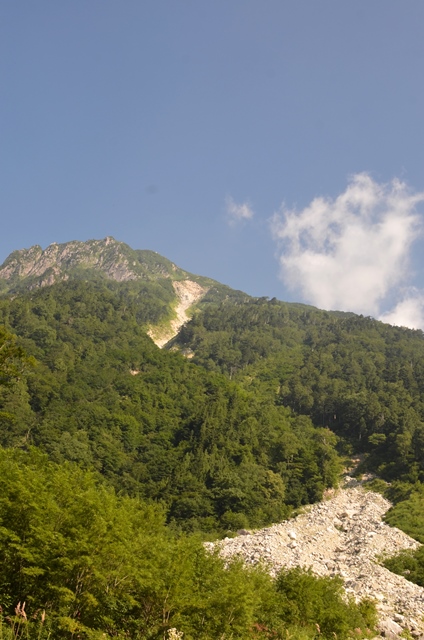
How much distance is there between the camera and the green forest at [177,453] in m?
17.8

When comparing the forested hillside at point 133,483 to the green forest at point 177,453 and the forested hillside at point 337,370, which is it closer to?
the green forest at point 177,453

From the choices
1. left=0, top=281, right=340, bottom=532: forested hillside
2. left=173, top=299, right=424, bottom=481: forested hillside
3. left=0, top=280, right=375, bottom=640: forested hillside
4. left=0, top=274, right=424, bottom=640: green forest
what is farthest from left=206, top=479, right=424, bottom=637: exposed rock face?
left=173, top=299, right=424, bottom=481: forested hillside

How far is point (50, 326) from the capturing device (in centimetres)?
12519

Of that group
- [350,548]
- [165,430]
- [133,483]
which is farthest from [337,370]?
[350,548]

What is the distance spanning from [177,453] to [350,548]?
3686cm

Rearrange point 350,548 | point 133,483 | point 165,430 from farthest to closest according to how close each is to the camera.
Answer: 1. point 165,430
2. point 133,483
3. point 350,548

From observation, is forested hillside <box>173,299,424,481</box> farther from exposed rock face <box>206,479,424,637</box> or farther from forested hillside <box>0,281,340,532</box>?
exposed rock face <box>206,479,424,637</box>

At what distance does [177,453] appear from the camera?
81.0 m

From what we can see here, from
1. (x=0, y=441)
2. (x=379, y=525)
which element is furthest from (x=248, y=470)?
(x=0, y=441)

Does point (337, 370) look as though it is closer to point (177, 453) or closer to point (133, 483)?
point (177, 453)

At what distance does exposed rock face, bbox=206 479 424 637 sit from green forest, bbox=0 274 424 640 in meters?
3.42

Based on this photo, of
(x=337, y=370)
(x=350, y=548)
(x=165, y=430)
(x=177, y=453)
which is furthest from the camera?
(x=337, y=370)

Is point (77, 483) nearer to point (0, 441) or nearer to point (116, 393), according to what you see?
point (0, 441)

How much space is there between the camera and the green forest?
58.4 ft
